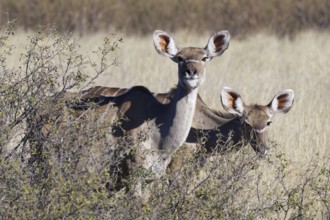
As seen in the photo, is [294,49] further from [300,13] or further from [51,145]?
[51,145]

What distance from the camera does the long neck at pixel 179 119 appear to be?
8602 millimetres

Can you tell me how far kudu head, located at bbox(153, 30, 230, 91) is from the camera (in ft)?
27.9

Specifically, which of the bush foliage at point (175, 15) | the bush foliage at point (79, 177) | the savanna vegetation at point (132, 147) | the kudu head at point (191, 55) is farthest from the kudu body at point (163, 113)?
the bush foliage at point (175, 15)

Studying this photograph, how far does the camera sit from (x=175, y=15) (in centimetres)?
2583

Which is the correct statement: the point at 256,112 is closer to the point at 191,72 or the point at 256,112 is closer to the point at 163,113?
the point at 163,113

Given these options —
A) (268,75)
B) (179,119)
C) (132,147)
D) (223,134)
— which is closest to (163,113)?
(179,119)

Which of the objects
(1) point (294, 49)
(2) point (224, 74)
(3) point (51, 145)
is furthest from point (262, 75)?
(3) point (51, 145)

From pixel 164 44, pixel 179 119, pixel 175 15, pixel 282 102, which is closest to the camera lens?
pixel 179 119

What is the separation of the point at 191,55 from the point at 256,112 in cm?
115

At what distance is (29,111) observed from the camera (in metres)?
7.52

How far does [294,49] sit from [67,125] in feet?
43.1

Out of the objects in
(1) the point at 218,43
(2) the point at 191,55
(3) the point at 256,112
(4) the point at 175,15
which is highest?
(4) the point at 175,15

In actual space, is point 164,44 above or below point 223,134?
above

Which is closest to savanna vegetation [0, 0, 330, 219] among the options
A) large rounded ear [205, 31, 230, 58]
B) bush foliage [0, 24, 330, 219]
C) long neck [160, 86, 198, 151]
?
bush foliage [0, 24, 330, 219]
